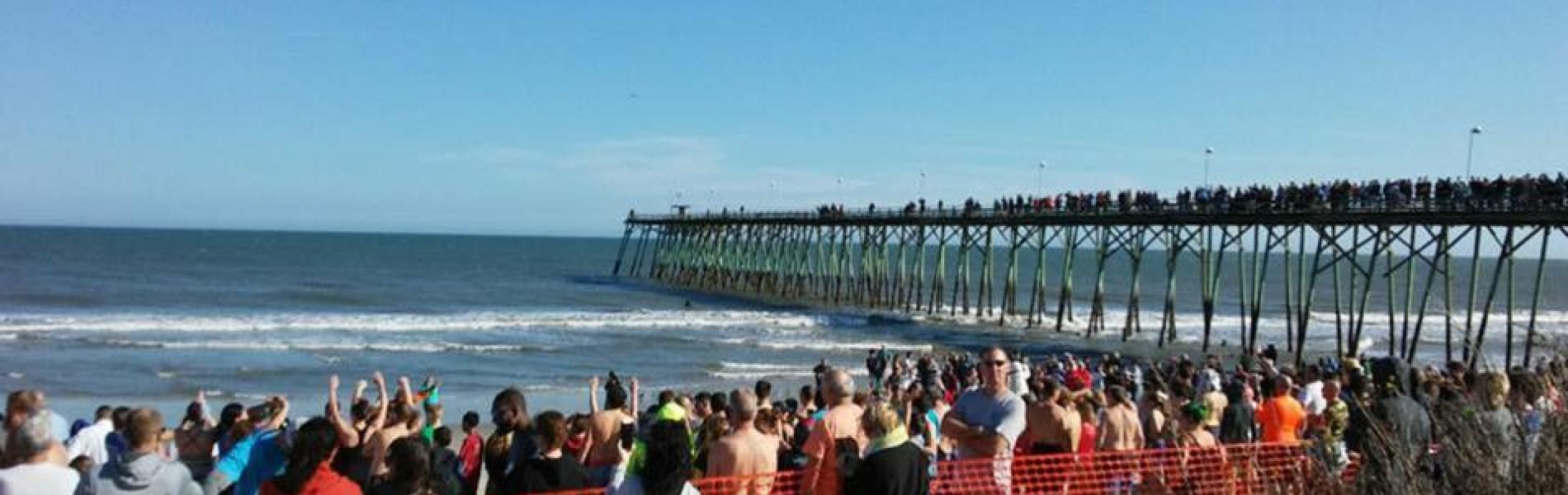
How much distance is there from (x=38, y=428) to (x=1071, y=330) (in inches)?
1367

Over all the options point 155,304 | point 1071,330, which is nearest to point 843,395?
point 1071,330

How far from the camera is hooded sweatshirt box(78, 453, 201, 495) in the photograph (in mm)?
4699

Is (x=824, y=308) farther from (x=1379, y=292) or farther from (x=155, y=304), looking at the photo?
(x=1379, y=292)

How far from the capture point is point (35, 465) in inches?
183

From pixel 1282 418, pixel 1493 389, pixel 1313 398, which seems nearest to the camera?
pixel 1493 389

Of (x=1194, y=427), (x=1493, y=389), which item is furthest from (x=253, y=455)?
(x=1493, y=389)

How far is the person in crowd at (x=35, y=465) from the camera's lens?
458cm

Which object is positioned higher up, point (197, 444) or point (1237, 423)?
point (1237, 423)

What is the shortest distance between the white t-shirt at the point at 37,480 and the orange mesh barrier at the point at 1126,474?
2.46m

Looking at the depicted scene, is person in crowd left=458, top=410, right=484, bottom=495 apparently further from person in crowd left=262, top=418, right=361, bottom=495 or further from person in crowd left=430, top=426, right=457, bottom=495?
person in crowd left=262, top=418, right=361, bottom=495

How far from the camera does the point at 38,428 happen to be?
467cm

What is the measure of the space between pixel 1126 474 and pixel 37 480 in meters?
5.42

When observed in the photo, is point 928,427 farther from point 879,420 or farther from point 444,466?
point 444,466

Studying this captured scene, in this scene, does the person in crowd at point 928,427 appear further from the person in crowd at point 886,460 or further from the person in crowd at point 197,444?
the person in crowd at point 197,444
